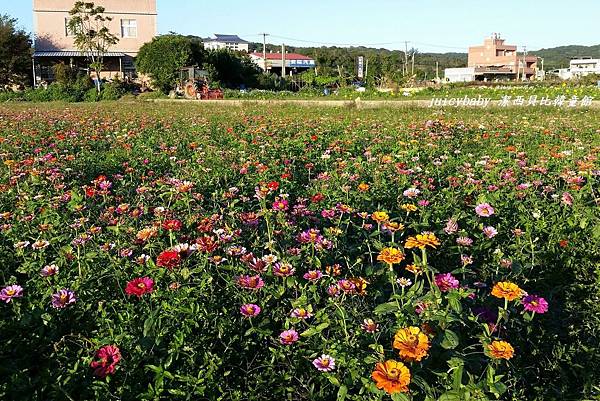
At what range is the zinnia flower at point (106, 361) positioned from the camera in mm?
1503

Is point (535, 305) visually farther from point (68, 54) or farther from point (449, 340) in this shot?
point (68, 54)

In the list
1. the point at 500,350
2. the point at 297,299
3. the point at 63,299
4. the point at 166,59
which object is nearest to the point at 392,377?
the point at 500,350

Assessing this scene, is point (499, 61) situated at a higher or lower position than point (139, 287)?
higher

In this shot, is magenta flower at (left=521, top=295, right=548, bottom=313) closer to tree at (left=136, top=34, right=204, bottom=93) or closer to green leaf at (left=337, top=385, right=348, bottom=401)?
green leaf at (left=337, top=385, right=348, bottom=401)

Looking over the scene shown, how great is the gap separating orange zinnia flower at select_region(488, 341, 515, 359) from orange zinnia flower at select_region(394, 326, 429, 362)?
19cm

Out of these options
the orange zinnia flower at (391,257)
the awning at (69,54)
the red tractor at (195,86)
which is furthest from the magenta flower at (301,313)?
the awning at (69,54)

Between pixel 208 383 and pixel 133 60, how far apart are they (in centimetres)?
3749

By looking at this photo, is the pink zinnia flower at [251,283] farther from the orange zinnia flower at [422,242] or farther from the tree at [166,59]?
the tree at [166,59]

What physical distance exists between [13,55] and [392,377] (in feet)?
120

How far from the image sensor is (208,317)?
1852mm

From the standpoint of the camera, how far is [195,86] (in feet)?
89.8

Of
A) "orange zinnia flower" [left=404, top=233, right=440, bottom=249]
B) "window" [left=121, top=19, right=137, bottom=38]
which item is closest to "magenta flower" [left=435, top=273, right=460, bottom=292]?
"orange zinnia flower" [left=404, top=233, right=440, bottom=249]

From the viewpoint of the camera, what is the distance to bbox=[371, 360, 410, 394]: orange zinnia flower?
4.18 ft

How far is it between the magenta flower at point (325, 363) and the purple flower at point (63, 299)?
2.81 ft
